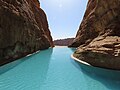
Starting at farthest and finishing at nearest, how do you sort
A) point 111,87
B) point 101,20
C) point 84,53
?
point 101,20
point 84,53
point 111,87

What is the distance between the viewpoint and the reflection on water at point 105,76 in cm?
807

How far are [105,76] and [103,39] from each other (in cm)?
555

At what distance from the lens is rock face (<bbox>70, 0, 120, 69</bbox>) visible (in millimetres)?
10305

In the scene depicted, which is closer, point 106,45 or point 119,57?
point 119,57

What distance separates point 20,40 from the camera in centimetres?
1892

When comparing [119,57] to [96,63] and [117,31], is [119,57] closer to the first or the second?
[96,63]

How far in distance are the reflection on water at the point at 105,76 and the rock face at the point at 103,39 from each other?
16.7 inches

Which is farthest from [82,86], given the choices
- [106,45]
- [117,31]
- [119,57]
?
[117,31]

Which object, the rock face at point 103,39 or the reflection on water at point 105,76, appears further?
the rock face at point 103,39

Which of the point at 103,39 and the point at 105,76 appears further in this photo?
the point at 103,39

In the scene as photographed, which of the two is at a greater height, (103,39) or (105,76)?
(103,39)

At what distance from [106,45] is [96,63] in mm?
1586

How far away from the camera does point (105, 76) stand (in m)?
9.60

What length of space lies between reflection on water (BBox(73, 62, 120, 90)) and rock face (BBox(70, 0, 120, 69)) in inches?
16.7
